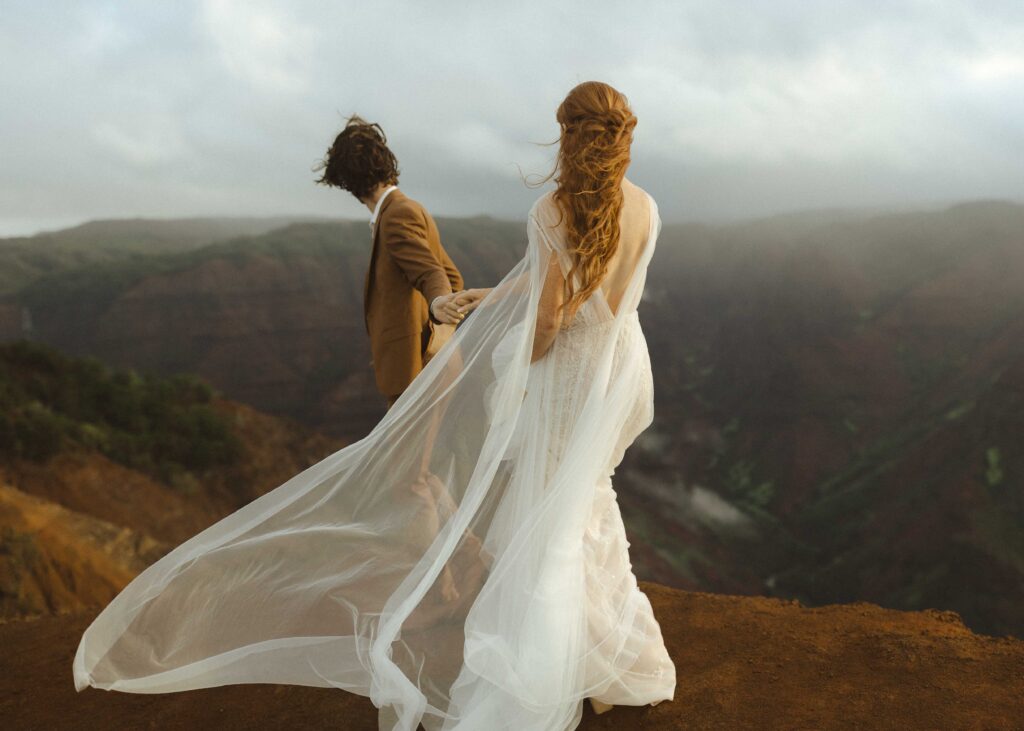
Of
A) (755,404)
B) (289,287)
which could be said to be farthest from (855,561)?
(289,287)

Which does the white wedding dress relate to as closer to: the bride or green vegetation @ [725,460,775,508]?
the bride

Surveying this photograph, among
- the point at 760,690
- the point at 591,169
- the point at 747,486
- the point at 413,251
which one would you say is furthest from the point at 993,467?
the point at 591,169

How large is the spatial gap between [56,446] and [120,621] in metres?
11.2

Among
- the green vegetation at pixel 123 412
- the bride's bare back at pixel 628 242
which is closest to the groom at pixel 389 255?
the bride's bare back at pixel 628 242

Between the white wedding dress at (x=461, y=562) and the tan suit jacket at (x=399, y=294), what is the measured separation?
43 cm

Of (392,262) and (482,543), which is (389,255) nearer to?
(392,262)

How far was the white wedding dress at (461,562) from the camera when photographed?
2334 mm

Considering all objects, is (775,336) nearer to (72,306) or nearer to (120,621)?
(72,306)

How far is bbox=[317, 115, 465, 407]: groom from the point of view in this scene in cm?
296

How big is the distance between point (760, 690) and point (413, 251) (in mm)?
2036

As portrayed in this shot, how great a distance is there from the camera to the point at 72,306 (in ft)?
137

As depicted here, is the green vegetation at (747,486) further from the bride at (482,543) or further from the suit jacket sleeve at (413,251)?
the bride at (482,543)

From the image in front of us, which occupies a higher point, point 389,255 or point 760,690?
point 389,255

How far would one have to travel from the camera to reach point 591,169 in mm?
2207
